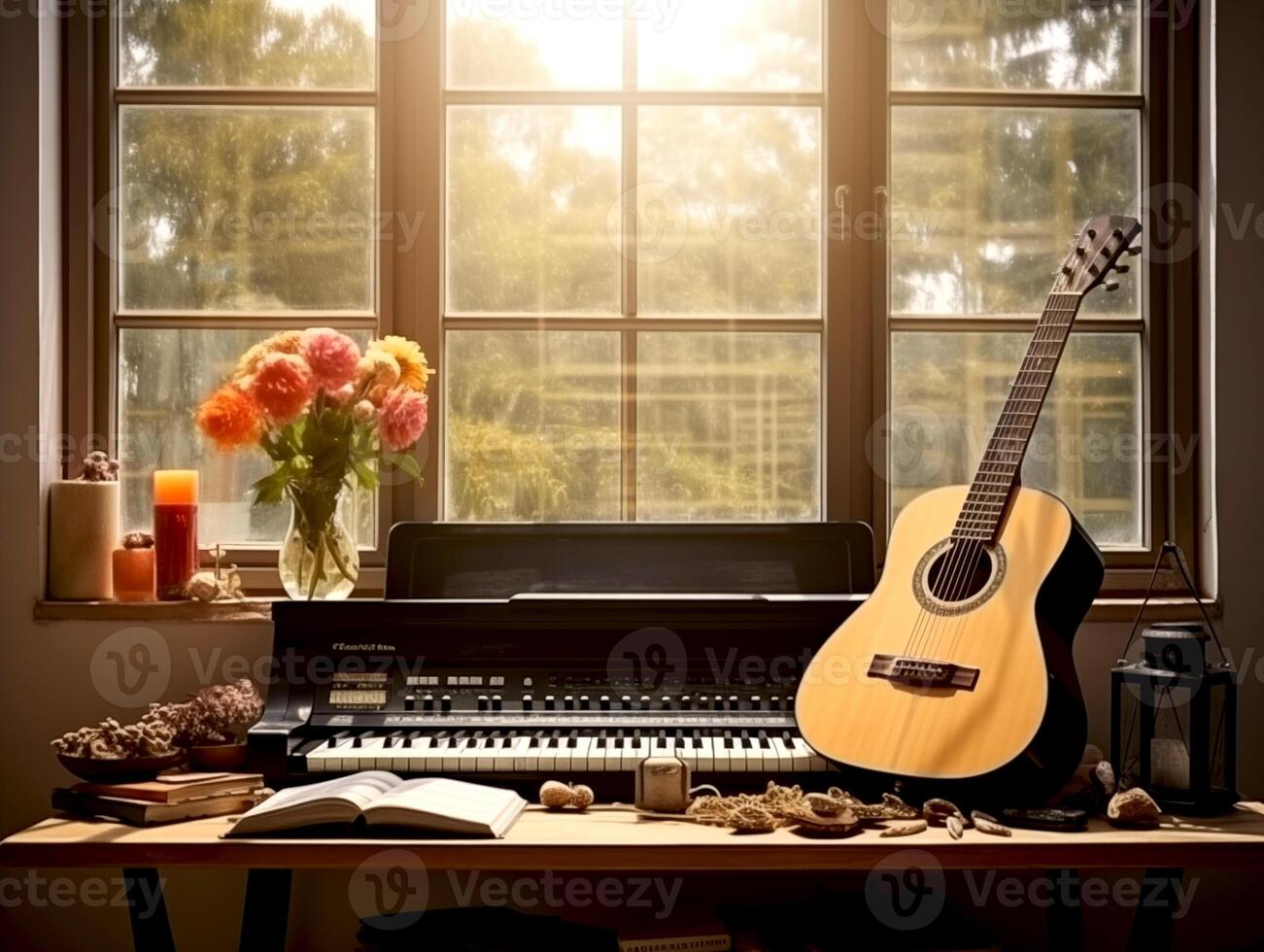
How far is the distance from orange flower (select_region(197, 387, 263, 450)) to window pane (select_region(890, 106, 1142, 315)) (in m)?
1.47

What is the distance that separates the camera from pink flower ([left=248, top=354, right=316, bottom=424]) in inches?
90.3

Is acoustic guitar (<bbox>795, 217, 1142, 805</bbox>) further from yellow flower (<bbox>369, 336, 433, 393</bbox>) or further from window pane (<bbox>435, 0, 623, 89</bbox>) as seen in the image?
window pane (<bbox>435, 0, 623, 89</bbox>)

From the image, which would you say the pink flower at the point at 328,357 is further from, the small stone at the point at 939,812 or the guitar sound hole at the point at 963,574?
the small stone at the point at 939,812

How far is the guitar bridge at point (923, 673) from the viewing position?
6.43ft

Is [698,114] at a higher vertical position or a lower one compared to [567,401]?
higher

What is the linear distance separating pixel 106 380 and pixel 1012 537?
2.02 meters

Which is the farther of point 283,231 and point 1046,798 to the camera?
point 283,231

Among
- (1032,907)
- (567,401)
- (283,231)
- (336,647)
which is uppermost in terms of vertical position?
(283,231)

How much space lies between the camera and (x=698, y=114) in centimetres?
281

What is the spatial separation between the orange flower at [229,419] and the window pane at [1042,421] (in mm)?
1432

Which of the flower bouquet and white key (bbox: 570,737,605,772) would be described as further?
the flower bouquet

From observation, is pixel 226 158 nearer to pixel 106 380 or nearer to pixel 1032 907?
pixel 106 380

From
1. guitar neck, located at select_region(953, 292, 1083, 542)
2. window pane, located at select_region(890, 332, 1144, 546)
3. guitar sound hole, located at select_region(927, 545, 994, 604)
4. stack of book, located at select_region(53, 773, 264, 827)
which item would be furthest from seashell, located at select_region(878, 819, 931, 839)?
window pane, located at select_region(890, 332, 1144, 546)

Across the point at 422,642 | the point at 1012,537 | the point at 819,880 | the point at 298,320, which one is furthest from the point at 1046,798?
the point at 298,320
